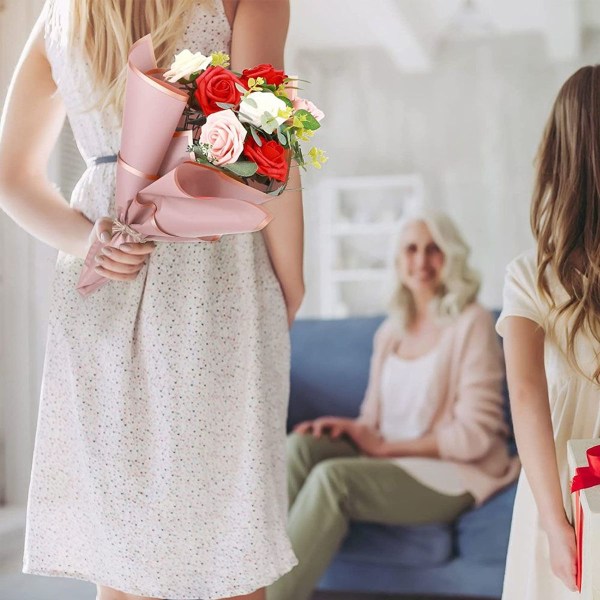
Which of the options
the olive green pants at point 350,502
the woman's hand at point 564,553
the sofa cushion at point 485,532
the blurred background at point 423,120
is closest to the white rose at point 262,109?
the woman's hand at point 564,553

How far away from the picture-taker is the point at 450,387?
2766mm

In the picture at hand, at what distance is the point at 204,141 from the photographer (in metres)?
0.98

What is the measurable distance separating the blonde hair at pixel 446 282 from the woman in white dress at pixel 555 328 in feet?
4.94

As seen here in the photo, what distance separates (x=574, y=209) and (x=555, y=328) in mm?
176

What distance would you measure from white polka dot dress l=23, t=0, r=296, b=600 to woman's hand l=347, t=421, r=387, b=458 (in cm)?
161

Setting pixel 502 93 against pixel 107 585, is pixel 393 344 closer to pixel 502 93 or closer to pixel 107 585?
pixel 107 585

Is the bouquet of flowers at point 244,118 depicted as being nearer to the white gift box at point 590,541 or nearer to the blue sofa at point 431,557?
the white gift box at point 590,541

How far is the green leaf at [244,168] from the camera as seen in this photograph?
0.99 metres

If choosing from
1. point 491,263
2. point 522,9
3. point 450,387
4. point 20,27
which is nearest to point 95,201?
point 20,27

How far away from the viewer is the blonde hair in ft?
9.38

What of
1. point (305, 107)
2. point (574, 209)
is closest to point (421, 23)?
point (574, 209)

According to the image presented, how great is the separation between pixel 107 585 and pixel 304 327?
1988 mm

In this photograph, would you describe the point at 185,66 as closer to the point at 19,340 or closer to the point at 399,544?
the point at 19,340

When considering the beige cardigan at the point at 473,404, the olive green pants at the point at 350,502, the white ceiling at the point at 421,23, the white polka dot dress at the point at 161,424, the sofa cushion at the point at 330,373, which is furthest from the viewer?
the white ceiling at the point at 421,23
